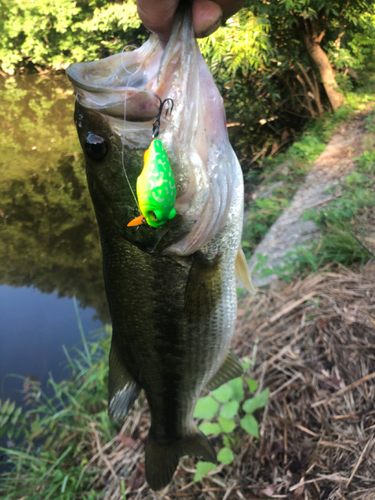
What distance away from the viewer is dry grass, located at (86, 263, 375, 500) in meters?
1.75

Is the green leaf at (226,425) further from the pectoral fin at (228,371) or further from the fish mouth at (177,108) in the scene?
the fish mouth at (177,108)

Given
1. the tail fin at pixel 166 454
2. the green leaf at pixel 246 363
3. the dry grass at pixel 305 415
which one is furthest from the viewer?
the green leaf at pixel 246 363

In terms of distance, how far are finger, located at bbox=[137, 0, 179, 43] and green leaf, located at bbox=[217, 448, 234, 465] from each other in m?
2.06

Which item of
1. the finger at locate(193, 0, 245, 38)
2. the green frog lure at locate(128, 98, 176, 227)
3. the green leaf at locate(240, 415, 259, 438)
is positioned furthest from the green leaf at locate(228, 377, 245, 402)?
the finger at locate(193, 0, 245, 38)

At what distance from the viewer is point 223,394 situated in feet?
6.49

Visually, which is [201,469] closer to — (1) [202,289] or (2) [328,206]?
(1) [202,289]

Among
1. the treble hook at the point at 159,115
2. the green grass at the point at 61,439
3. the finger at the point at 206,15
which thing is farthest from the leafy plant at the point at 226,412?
the finger at the point at 206,15

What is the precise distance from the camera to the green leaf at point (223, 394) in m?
1.95

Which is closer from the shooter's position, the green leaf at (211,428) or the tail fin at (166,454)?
the tail fin at (166,454)

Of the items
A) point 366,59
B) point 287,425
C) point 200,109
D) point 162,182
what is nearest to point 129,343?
point 162,182

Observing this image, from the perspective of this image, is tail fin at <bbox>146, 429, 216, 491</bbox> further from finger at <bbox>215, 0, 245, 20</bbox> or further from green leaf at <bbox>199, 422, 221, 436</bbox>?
finger at <bbox>215, 0, 245, 20</bbox>

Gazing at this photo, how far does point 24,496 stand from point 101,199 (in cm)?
266

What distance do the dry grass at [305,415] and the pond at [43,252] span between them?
231cm

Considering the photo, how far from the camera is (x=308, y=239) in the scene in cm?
346
